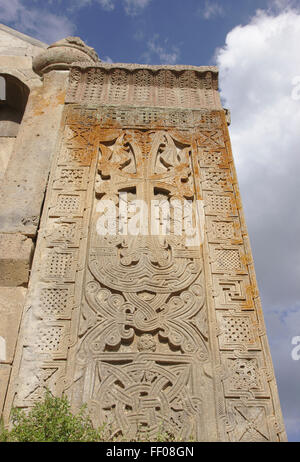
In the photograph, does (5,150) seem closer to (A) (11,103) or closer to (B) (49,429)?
(A) (11,103)

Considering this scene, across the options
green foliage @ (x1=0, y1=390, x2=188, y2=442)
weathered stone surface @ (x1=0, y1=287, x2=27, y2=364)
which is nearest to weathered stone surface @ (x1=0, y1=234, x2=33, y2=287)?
weathered stone surface @ (x1=0, y1=287, x2=27, y2=364)

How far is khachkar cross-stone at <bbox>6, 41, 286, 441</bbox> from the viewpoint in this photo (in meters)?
2.91

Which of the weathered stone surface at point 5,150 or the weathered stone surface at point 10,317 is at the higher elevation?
the weathered stone surface at point 5,150

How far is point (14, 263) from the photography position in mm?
3604

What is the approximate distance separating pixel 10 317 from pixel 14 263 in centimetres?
51

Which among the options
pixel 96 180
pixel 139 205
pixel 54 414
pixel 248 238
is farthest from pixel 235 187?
pixel 54 414

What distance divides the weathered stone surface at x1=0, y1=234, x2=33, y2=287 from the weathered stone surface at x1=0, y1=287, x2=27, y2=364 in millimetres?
74

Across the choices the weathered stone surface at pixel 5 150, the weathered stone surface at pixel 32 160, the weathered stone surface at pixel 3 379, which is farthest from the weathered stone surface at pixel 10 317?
the weathered stone surface at pixel 5 150

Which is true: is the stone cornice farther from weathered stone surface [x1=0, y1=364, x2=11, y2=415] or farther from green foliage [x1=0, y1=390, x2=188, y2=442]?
green foliage [x1=0, y1=390, x2=188, y2=442]

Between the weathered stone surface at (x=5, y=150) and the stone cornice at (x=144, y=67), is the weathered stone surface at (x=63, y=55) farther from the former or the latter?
the weathered stone surface at (x=5, y=150)

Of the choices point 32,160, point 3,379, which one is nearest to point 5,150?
point 32,160

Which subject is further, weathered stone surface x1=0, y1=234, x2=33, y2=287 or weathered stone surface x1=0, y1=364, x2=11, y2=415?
weathered stone surface x1=0, y1=234, x2=33, y2=287

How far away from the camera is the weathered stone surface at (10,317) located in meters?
3.16

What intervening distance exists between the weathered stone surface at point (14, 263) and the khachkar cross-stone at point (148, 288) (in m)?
0.12
